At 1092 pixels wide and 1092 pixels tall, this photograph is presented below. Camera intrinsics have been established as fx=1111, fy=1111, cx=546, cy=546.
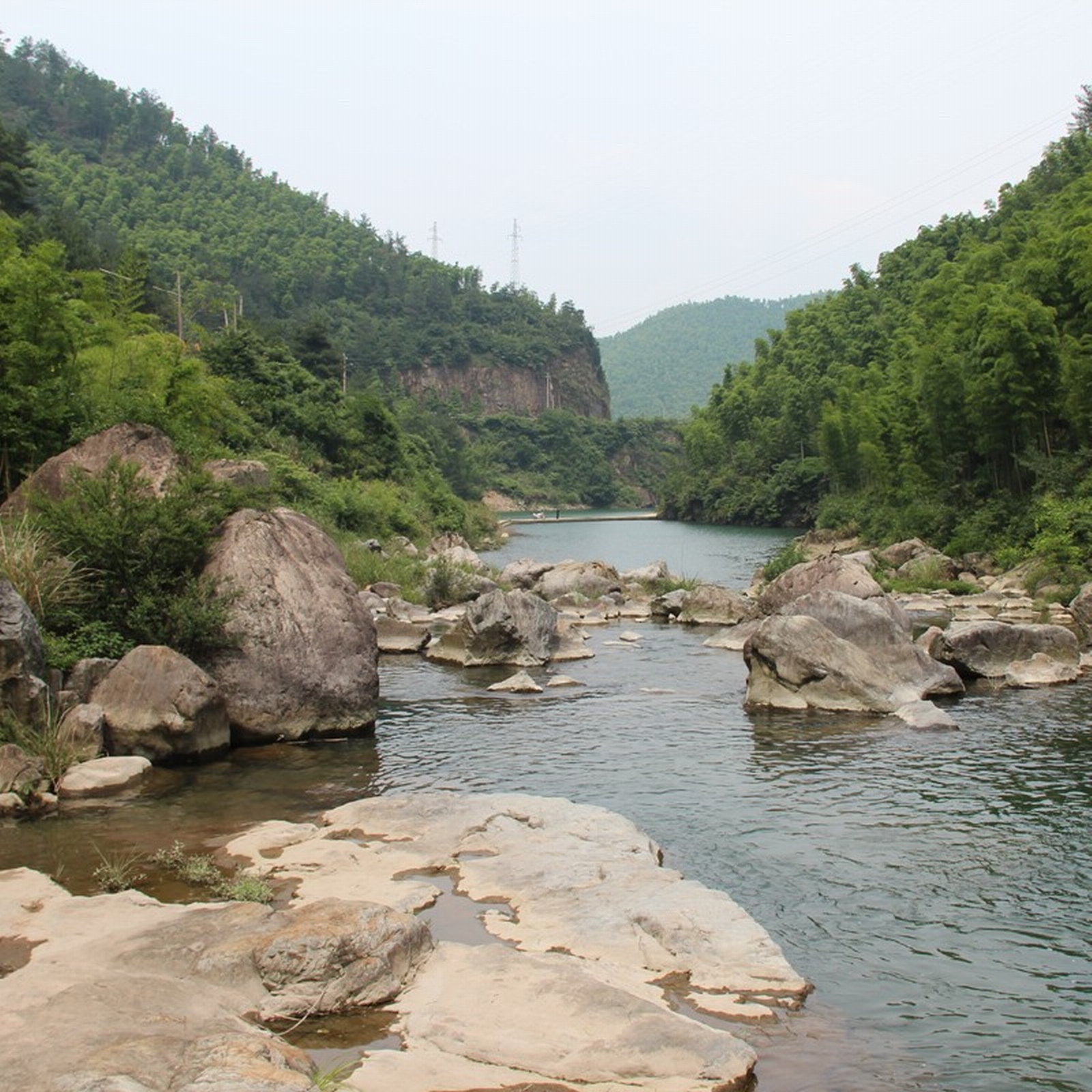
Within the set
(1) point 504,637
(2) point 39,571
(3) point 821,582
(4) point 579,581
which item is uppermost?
(2) point 39,571

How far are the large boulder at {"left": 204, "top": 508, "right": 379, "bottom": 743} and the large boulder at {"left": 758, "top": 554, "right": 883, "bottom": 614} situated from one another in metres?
12.6

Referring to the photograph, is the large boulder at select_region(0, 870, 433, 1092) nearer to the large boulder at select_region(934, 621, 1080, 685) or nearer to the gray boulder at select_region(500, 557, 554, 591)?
the large boulder at select_region(934, 621, 1080, 685)

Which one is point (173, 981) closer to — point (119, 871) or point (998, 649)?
point (119, 871)

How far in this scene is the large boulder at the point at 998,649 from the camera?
74.4ft

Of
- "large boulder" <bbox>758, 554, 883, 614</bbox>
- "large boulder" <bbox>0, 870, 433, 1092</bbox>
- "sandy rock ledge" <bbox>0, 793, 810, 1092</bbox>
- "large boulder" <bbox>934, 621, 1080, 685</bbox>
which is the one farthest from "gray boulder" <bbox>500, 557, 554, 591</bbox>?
"large boulder" <bbox>0, 870, 433, 1092</bbox>

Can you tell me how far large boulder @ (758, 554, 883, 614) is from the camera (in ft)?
89.4

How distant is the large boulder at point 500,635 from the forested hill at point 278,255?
87.7 metres

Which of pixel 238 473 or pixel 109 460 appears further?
pixel 238 473

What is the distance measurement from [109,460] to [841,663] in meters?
13.5

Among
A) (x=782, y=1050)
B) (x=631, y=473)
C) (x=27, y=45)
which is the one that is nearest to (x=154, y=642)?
(x=782, y=1050)

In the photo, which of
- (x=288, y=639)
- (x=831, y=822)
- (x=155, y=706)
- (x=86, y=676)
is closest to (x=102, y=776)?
(x=155, y=706)

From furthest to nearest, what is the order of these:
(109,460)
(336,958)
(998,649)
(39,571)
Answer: (998,649) → (109,460) → (39,571) → (336,958)

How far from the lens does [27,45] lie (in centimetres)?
17288

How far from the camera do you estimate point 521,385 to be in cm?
17875
